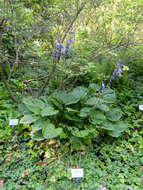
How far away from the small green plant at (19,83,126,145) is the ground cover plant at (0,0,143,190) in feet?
0.04

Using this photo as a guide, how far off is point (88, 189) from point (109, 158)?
0.44 meters

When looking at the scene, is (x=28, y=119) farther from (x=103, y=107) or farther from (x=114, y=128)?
(x=114, y=128)

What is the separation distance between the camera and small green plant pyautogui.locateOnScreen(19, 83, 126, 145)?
1.77 metres

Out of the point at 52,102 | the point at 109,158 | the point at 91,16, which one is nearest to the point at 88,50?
→ the point at 91,16

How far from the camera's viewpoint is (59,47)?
202 cm

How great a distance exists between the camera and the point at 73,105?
207cm

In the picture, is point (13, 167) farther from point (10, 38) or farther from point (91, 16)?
point (91, 16)

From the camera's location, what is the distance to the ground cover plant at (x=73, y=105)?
1544mm

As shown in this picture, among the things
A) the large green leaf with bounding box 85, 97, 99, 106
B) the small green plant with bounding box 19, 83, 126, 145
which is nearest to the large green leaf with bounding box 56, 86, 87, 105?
the small green plant with bounding box 19, 83, 126, 145

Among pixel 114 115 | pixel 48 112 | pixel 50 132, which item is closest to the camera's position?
pixel 50 132

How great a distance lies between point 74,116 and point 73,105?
0.58ft

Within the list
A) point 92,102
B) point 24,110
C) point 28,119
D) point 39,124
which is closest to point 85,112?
point 92,102

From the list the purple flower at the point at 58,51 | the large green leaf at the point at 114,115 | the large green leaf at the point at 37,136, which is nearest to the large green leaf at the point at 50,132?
the large green leaf at the point at 37,136

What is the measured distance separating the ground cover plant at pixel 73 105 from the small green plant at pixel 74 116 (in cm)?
1
